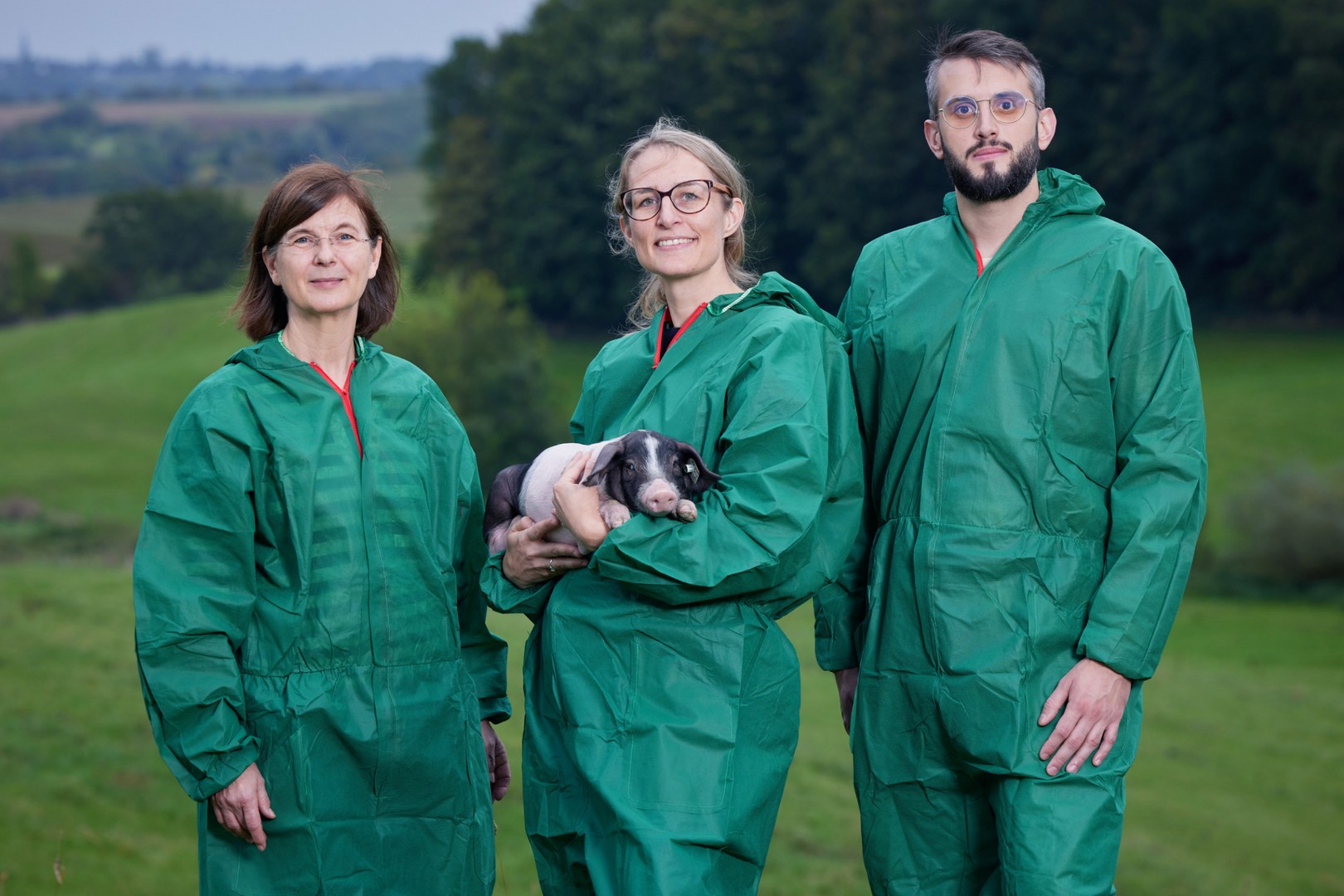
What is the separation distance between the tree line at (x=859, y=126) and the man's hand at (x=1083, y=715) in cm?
3103

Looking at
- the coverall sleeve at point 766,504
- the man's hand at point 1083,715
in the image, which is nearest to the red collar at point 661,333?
the coverall sleeve at point 766,504

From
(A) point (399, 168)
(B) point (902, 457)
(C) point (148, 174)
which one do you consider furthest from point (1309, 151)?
(C) point (148, 174)

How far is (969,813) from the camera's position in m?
3.79

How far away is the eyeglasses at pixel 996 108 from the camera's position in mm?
3783

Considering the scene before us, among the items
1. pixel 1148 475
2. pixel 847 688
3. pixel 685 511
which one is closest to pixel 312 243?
pixel 685 511

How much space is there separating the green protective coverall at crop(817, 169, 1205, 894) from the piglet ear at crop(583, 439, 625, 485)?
87 cm

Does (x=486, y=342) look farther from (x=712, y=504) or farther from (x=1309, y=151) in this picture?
(x=712, y=504)

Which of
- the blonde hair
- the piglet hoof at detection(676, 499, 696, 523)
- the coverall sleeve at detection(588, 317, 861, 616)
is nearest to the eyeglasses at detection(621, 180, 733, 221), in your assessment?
the blonde hair

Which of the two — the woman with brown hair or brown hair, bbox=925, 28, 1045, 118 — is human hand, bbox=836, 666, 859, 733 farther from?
brown hair, bbox=925, 28, 1045, 118

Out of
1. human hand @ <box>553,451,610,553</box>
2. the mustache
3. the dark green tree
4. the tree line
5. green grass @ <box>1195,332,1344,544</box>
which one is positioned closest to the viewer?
human hand @ <box>553,451,610,553</box>

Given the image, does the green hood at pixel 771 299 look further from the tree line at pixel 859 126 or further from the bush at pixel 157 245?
the bush at pixel 157 245

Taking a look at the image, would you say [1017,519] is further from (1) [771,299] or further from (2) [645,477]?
(2) [645,477]

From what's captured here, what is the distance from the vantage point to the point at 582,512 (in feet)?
11.3

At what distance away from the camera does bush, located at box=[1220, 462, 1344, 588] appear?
91.4 feet
